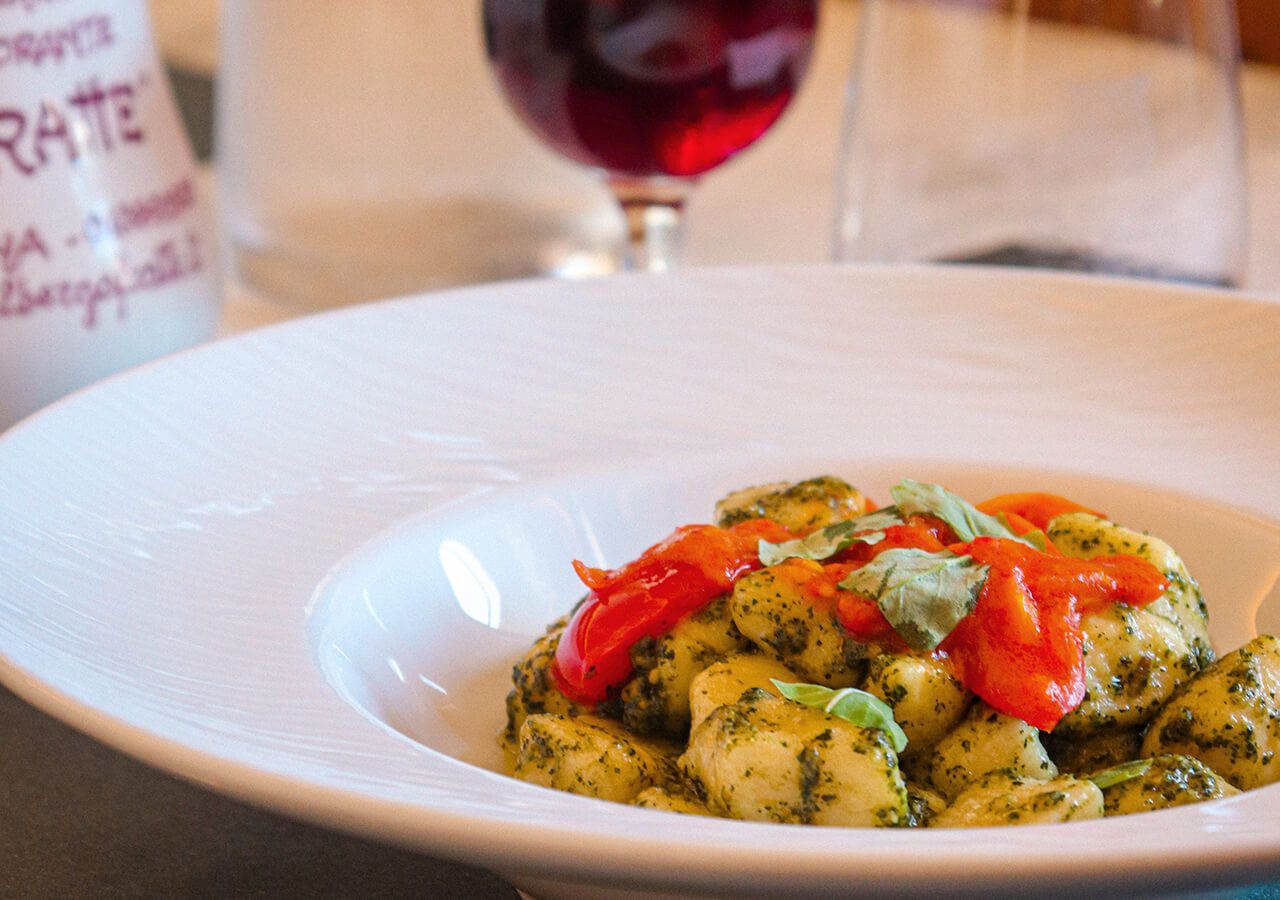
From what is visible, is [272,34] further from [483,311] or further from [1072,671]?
[1072,671]

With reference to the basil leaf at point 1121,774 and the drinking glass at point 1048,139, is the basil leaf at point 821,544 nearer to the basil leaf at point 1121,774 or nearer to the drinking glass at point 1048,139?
the basil leaf at point 1121,774

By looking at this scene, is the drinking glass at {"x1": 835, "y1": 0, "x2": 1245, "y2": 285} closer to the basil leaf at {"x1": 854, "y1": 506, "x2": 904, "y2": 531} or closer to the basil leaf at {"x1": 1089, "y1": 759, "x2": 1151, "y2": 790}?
the basil leaf at {"x1": 854, "y1": 506, "x2": 904, "y2": 531}

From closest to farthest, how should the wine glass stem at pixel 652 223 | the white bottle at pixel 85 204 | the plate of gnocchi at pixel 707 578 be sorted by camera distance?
the plate of gnocchi at pixel 707 578, the white bottle at pixel 85 204, the wine glass stem at pixel 652 223

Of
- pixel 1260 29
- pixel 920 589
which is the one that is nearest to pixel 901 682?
pixel 920 589

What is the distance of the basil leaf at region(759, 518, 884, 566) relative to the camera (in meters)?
0.83

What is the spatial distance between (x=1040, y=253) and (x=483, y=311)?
75cm

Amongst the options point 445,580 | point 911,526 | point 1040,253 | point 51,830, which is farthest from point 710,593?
point 1040,253

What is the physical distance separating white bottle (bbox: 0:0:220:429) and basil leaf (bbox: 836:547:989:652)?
783 mm

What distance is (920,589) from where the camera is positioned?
0.76m

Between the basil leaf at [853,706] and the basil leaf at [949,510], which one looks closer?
the basil leaf at [853,706]

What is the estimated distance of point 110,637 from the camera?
2.35 feet

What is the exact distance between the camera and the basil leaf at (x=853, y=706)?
2.22ft

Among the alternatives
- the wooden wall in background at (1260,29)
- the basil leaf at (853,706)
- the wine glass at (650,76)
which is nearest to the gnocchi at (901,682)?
the basil leaf at (853,706)

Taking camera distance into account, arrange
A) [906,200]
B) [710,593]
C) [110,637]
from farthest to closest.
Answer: [906,200]
[710,593]
[110,637]
